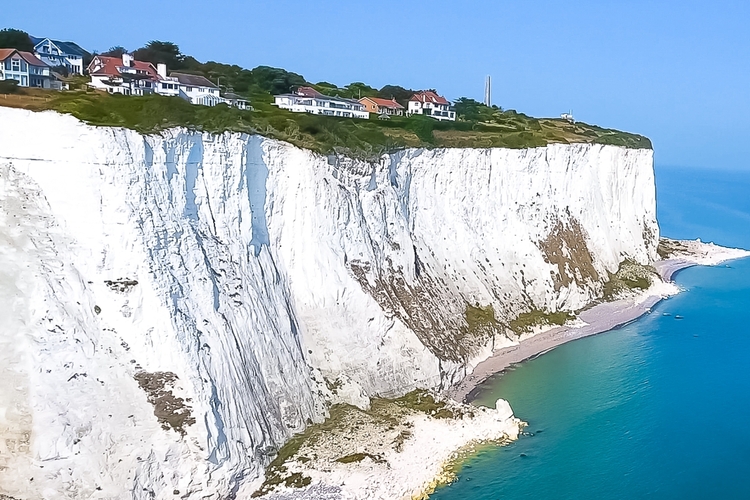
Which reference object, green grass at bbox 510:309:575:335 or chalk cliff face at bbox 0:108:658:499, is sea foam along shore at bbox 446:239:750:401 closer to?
green grass at bbox 510:309:575:335

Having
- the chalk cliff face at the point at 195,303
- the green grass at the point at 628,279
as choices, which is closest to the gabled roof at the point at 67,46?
the chalk cliff face at the point at 195,303

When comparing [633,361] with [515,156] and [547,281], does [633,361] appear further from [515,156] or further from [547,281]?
[515,156]

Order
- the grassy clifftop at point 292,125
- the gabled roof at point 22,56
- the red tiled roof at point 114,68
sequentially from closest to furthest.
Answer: the grassy clifftop at point 292,125
the gabled roof at point 22,56
the red tiled roof at point 114,68

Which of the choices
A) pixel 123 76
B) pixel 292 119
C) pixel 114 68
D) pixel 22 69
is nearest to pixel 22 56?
pixel 22 69

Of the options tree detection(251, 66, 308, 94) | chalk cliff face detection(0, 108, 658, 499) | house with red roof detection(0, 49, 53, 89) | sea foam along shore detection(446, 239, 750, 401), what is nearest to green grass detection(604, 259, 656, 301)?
sea foam along shore detection(446, 239, 750, 401)

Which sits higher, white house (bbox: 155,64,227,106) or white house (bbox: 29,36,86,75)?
white house (bbox: 29,36,86,75)

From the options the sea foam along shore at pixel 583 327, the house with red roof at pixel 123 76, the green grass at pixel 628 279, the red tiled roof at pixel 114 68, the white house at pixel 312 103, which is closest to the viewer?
the sea foam along shore at pixel 583 327

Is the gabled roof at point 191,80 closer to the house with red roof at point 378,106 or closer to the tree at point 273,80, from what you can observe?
the tree at point 273,80
